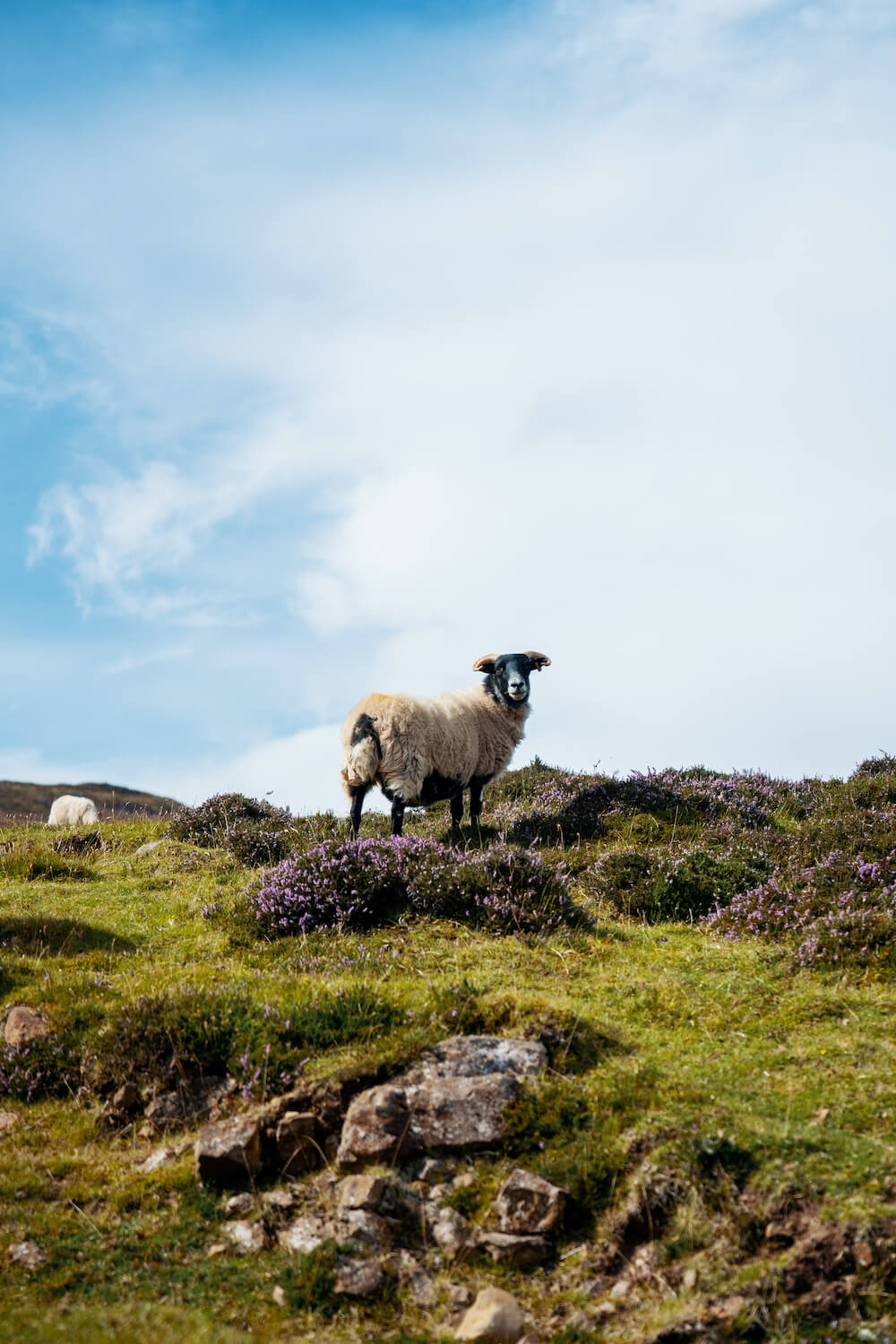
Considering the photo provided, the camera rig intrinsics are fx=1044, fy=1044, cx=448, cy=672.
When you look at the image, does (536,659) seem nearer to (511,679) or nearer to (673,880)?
(511,679)

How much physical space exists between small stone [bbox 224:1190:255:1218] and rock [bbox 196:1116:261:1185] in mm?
172

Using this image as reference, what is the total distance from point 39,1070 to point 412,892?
459cm

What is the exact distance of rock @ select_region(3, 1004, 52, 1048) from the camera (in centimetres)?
900

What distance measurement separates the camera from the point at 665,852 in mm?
13852

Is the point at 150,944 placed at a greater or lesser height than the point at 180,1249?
greater

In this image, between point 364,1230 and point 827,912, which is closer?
point 364,1230

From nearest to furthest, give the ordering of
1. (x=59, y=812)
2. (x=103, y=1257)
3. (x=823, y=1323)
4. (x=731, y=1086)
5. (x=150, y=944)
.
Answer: (x=823, y=1323) → (x=103, y=1257) → (x=731, y=1086) → (x=150, y=944) → (x=59, y=812)

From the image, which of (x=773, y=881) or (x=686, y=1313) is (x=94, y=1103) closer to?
(x=686, y=1313)

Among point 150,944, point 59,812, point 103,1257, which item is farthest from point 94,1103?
point 59,812

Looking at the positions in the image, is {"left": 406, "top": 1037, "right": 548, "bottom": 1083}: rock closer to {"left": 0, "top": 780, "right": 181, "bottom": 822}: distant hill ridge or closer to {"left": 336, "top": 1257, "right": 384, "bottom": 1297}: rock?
{"left": 336, "top": 1257, "right": 384, "bottom": 1297}: rock

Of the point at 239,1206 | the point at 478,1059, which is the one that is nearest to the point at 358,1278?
the point at 239,1206

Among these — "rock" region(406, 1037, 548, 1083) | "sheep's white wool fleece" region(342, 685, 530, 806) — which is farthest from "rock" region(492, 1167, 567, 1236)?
"sheep's white wool fleece" region(342, 685, 530, 806)

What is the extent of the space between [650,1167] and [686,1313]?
3.14 feet

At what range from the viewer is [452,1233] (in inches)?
255
